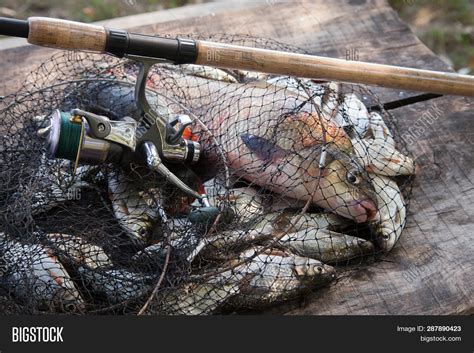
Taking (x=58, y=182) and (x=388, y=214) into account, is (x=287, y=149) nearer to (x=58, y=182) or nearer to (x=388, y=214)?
(x=388, y=214)

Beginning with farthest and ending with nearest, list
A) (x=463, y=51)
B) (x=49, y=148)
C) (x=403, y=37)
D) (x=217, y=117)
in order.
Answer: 1. (x=463, y=51)
2. (x=403, y=37)
3. (x=217, y=117)
4. (x=49, y=148)

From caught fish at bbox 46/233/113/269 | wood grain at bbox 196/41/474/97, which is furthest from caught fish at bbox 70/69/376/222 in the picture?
caught fish at bbox 46/233/113/269

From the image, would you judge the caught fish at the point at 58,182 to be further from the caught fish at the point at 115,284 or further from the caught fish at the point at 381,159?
the caught fish at the point at 381,159

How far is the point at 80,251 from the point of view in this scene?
7.90 feet

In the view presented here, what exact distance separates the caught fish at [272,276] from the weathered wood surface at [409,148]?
64mm

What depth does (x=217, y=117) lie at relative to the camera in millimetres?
2855

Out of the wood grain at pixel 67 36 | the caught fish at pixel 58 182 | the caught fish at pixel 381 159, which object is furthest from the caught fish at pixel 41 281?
the caught fish at pixel 381 159

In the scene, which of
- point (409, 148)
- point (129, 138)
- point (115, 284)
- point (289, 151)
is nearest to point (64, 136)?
point (129, 138)

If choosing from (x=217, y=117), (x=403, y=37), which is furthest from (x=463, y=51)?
(x=217, y=117)

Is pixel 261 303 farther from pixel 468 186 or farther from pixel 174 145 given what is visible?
pixel 468 186

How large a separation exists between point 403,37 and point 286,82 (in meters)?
0.92

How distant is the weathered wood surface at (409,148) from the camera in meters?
2.57

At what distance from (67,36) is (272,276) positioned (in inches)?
33.1

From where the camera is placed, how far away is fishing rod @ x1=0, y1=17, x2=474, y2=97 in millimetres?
2408
